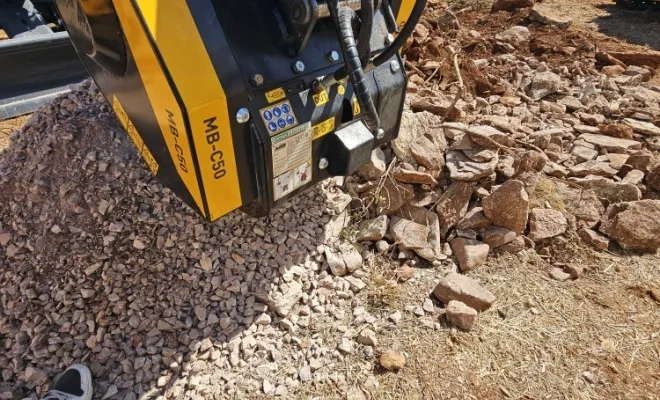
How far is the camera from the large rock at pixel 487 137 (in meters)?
2.34

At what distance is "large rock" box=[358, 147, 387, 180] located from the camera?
220 centimetres

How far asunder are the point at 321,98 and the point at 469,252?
3.88ft

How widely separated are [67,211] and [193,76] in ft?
3.37

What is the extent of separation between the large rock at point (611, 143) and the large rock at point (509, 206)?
815mm

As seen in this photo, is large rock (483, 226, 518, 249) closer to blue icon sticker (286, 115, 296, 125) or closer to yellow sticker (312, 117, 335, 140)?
yellow sticker (312, 117, 335, 140)

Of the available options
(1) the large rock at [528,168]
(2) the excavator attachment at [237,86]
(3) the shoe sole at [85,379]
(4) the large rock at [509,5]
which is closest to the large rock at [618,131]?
(1) the large rock at [528,168]

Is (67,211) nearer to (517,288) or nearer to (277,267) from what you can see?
(277,267)

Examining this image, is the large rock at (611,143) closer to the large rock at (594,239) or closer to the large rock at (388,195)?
the large rock at (594,239)

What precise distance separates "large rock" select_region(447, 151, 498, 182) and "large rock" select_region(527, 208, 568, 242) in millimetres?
352

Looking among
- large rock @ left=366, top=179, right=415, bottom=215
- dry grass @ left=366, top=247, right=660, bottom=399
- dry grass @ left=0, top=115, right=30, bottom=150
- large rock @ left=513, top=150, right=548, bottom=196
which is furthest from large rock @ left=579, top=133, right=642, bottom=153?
dry grass @ left=0, top=115, right=30, bottom=150

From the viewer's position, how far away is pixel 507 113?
2.83 metres

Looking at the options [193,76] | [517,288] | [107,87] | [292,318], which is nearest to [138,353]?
[292,318]

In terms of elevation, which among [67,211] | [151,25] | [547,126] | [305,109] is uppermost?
[151,25]

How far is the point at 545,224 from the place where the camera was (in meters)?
2.32
